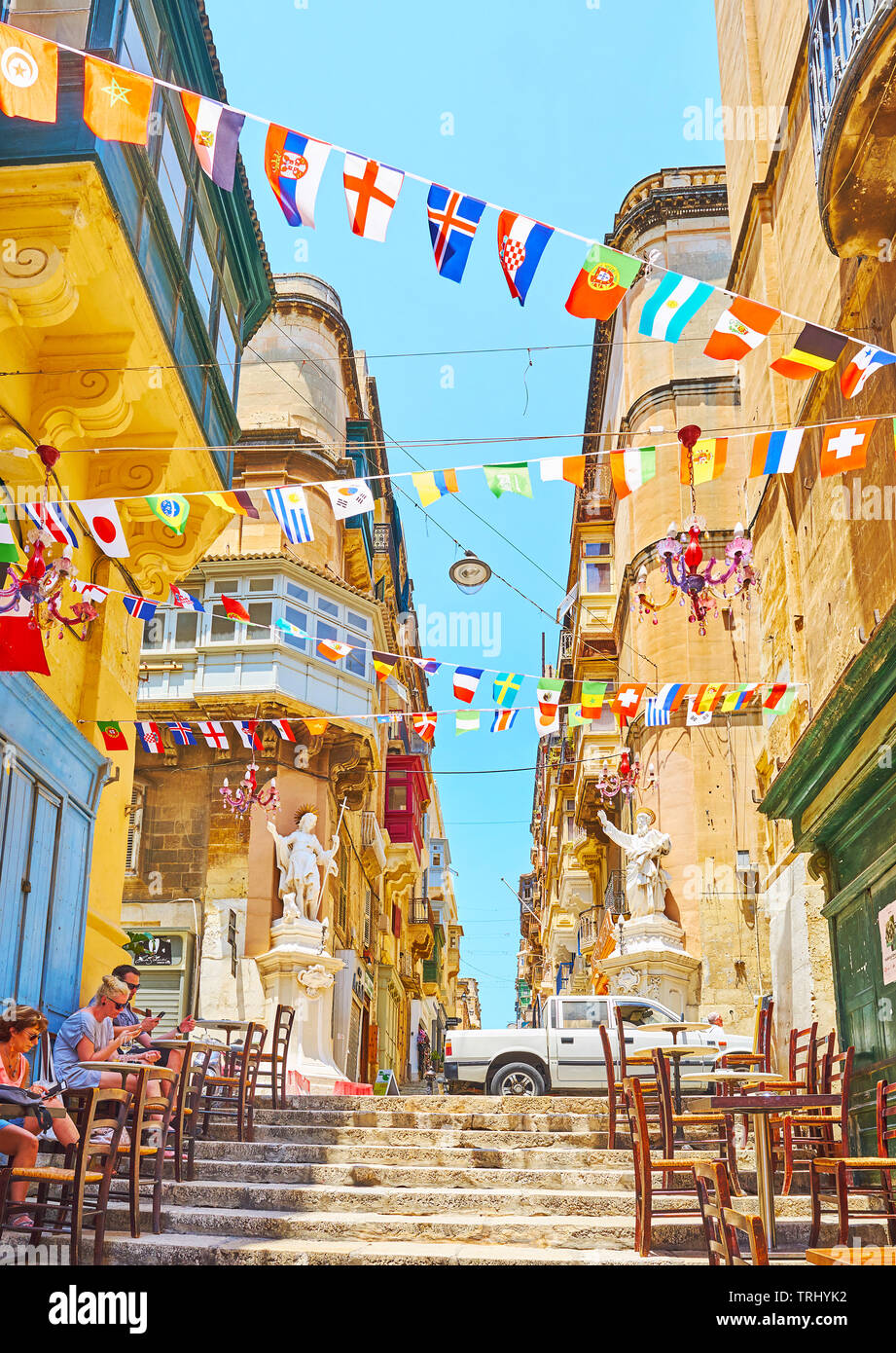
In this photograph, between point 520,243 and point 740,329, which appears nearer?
point 520,243

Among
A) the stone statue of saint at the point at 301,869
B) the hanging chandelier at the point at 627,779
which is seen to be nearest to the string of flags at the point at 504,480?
the stone statue of saint at the point at 301,869

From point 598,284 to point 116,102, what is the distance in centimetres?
322

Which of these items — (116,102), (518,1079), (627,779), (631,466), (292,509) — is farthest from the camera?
(627,779)

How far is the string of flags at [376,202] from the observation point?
720cm

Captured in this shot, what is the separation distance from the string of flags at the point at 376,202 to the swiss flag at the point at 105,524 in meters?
3.22

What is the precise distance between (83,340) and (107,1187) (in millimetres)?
6728

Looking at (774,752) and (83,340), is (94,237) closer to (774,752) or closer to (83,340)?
(83,340)

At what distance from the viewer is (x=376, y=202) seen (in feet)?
24.1

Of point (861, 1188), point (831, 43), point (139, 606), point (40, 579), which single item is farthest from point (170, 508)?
point (861, 1188)

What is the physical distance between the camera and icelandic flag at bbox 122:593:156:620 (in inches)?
468

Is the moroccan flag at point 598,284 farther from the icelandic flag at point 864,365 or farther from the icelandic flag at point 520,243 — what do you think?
the icelandic flag at point 864,365

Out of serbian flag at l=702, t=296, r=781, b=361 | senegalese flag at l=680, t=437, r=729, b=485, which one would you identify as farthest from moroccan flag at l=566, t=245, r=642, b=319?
senegalese flag at l=680, t=437, r=729, b=485

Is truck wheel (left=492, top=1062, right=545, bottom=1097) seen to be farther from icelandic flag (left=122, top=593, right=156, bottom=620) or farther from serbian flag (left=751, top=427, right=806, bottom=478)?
serbian flag (left=751, top=427, right=806, bottom=478)

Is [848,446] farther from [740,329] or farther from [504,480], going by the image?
[504,480]
